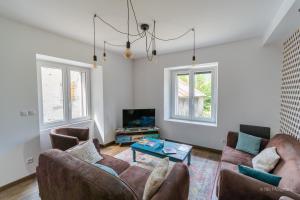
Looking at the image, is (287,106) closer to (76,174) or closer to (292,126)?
(292,126)

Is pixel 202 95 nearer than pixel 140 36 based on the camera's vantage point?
No

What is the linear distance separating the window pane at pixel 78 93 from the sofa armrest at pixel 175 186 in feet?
9.77

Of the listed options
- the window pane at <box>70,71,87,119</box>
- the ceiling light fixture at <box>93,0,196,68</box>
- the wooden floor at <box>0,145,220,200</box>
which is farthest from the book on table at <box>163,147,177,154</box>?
the window pane at <box>70,71,87,119</box>

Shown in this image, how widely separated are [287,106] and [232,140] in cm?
105

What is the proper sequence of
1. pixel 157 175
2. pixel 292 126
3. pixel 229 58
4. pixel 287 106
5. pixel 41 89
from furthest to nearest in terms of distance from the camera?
pixel 229 58 < pixel 41 89 < pixel 287 106 < pixel 292 126 < pixel 157 175

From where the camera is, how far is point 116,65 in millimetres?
4105

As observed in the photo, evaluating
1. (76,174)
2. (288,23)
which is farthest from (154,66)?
(76,174)

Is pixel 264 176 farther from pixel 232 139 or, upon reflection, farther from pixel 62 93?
pixel 62 93

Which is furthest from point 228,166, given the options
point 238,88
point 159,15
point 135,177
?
point 159,15

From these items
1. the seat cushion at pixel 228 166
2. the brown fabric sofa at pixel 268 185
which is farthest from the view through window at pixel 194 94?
the brown fabric sofa at pixel 268 185

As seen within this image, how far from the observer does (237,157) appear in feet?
7.55

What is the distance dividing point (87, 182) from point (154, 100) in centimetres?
336

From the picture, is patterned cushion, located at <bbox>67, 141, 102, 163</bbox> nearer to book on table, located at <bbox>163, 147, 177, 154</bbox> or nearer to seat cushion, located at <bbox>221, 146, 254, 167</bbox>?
book on table, located at <bbox>163, 147, 177, 154</bbox>

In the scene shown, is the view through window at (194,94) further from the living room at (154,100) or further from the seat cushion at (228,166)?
the seat cushion at (228,166)
